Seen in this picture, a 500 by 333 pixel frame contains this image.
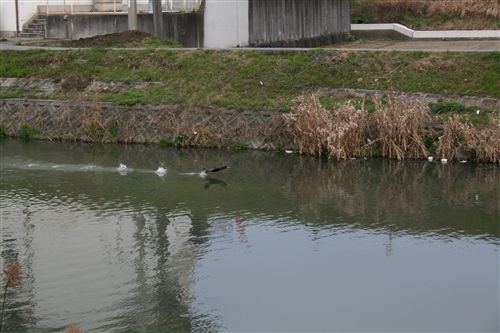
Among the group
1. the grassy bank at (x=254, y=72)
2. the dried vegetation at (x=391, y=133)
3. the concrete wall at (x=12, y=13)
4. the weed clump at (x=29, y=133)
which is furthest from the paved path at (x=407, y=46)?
the dried vegetation at (x=391, y=133)

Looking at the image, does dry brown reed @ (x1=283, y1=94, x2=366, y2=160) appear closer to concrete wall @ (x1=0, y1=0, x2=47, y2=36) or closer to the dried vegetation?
the dried vegetation

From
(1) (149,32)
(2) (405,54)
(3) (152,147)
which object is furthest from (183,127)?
(1) (149,32)

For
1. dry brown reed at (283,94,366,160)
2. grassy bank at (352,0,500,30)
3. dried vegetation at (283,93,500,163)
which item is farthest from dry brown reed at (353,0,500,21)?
dry brown reed at (283,94,366,160)

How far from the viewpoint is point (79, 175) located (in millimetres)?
20109

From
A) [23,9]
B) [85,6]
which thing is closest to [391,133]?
[85,6]

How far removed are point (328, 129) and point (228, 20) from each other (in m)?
10.6

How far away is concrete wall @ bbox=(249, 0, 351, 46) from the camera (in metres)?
30.7

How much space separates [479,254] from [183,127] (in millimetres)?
11284

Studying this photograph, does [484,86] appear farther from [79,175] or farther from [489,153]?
[79,175]

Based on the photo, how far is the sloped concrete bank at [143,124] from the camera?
22.7m

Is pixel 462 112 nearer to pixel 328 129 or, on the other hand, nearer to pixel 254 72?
pixel 328 129

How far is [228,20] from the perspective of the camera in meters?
30.0

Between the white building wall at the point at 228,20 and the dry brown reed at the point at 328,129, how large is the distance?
900 centimetres

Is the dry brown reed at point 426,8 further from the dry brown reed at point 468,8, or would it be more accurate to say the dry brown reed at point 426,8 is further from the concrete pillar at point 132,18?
the concrete pillar at point 132,18
